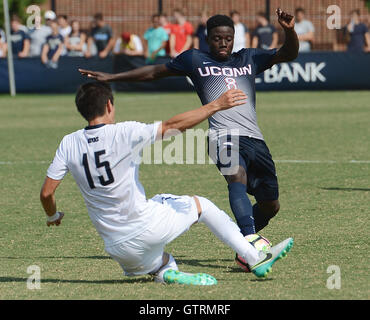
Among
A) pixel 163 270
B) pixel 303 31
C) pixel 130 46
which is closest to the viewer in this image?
pixel 163 270

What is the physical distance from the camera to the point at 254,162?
7539 millimetres

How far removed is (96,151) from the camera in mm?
6230

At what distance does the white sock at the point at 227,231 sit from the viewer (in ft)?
21.4

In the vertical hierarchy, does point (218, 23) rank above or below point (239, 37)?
above

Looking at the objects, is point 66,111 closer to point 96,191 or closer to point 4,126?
point 4,126

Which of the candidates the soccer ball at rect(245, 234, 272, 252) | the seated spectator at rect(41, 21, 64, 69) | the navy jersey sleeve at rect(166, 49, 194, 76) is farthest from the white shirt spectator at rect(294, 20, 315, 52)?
the soccer ball at rect(245, 234, 272, 252)

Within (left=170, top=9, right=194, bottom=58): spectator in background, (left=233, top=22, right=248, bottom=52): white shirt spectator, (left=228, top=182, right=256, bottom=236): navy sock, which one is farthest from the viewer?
(left=170, top=9, right=194, bottom=58): spectator in background

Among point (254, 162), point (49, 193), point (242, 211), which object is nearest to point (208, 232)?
point (254, 162)

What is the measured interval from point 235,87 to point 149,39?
68.4 feet

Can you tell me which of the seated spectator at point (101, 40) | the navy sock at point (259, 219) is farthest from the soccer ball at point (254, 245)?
the seated spectator at point (101, 40)

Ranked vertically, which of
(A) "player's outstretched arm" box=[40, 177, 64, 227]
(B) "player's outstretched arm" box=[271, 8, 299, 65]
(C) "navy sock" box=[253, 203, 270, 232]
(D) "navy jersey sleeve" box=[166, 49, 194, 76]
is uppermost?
(B) "player's outstretched arm" box=[271, 8, 299, 65]

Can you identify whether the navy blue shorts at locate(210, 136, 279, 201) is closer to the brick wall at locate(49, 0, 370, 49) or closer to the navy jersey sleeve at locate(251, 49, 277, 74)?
the navy jersey sleeve at locate(251, 49, 277, 74)

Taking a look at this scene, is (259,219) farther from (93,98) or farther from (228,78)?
(93,98)

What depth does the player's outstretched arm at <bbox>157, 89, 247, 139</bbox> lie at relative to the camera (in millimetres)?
5973
